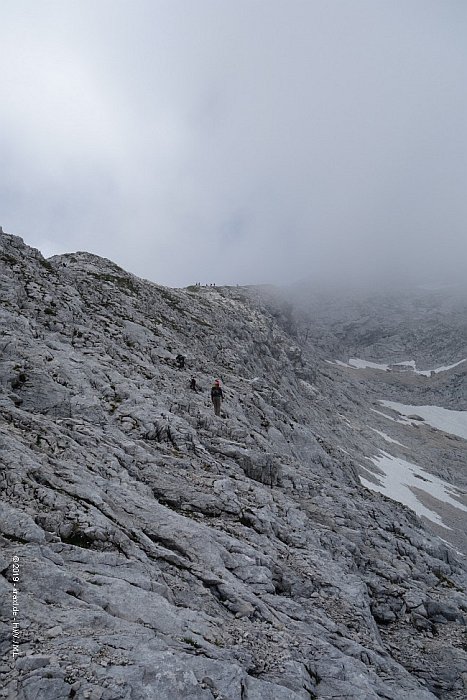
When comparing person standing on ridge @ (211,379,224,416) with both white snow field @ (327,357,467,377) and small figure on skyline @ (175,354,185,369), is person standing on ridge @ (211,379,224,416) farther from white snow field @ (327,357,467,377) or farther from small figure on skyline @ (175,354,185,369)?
white snow field @ (327,357,467,377)

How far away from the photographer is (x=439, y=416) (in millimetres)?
127625

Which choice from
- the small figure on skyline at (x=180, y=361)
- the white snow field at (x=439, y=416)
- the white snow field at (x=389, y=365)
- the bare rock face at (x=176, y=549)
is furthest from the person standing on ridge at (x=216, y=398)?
the white snow field at (x=389, y=365)

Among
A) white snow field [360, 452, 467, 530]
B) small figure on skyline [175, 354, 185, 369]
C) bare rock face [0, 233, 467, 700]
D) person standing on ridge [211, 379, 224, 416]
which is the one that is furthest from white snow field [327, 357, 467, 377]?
person standing on ridge [211, 379, 224, 416]

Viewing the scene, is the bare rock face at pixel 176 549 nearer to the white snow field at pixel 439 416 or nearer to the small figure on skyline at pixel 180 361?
the small figure on skyline at pixel 180 361

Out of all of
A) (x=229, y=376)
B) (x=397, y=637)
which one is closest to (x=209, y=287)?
(x=229, y=376)

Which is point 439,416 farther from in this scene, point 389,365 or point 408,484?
point 408,484

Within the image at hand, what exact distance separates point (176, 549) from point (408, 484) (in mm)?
57580

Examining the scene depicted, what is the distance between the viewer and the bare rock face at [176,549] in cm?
1077

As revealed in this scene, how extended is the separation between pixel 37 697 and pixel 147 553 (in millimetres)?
7001

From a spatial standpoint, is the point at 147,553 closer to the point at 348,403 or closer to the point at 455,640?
the point at 455,640

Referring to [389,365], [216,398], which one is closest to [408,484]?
[216,398]

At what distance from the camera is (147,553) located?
15648mm

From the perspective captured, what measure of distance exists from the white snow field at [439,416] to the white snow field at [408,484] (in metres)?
43.2

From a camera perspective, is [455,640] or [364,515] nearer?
[455,640]
